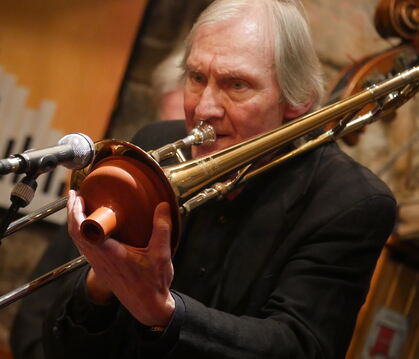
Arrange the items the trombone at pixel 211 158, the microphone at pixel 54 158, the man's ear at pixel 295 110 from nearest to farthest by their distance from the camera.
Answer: the microphone at pixel 54 158
the trombone at pixel 211 158
the man's ear at pixel 295 110

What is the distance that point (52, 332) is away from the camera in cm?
145

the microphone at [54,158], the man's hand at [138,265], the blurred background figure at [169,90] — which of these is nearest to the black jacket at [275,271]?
the man's hand at [138,265]

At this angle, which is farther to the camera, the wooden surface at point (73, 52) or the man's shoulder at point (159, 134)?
the wooden surface at point (73, 52)

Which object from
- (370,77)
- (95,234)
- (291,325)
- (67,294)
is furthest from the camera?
(370,77)

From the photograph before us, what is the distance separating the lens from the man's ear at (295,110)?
5.15 ft

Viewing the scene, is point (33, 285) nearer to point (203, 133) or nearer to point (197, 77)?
point (203, 133)

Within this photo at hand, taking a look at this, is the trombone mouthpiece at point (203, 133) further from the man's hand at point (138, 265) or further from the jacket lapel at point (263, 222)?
the man's hand at point (138, 265)

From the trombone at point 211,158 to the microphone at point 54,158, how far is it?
5 cm

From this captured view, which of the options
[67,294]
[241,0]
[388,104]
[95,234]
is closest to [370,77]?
[388,104]

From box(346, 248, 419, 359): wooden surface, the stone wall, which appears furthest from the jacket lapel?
the stone wall

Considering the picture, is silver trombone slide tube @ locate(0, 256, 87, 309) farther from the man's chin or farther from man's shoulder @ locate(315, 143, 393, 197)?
man's shoulder @ locate(315, 143, 393, 197)

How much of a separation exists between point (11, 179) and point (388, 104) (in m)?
1.78

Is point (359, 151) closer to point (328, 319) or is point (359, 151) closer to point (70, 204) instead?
point (328, 319)

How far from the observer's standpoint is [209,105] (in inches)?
57.0
